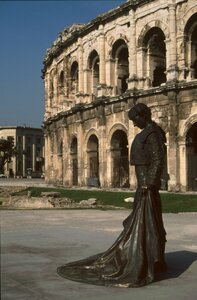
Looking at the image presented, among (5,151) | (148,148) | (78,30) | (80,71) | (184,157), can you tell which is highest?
(78,30)

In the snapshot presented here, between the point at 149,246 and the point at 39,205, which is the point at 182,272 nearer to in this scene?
the point at 149,246

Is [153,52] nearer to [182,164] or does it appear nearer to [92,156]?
[182,164]

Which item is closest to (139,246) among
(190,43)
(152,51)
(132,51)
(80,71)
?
(190,43)

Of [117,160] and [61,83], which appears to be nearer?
[117,160]

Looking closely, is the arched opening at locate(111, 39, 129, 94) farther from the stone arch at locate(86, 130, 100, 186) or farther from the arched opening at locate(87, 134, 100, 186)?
the arched opening at locate(87, 134, 100, 186)

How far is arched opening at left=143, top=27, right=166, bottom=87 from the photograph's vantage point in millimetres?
23953

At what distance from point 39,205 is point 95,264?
14.1 metres

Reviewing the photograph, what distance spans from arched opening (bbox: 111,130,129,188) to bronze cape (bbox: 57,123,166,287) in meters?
20.3

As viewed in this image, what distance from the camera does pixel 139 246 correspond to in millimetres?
4965

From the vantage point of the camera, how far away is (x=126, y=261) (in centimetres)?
496

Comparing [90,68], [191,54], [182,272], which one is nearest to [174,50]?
[191,54]

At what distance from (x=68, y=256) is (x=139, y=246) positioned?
1.62 meters

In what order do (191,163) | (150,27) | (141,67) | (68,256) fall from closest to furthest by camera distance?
(68,256)
(191,163)
(150,27)
(141,67)

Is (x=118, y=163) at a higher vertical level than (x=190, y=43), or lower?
lower
